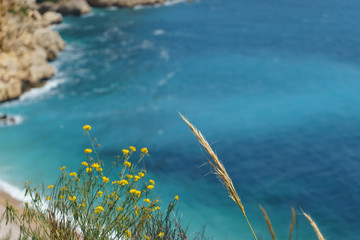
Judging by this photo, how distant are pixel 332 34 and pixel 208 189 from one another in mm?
35358

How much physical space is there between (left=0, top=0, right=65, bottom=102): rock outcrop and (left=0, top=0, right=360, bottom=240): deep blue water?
3.02 feet

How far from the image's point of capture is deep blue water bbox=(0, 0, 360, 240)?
1752 centimetres

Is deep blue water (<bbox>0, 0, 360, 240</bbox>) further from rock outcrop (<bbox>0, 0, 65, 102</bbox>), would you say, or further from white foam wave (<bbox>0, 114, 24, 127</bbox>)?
rock outcrop (<bbox>0, 0, 65, 102</bbox>)

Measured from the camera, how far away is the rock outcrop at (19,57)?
25.9 meters

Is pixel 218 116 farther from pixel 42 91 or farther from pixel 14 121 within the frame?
pixel 42 91

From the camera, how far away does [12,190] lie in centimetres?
1645

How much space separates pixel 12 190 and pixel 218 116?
524 inches

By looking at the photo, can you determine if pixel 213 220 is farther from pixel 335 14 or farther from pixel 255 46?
pixel 335 14

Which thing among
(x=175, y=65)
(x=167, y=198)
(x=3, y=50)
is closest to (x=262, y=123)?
(x=167, y=198)

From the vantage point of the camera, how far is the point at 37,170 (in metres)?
18.4

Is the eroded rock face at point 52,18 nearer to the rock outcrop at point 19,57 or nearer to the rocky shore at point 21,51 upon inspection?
the rocky shore at point 21,51

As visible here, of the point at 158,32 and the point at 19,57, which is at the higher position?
the point at 19,57

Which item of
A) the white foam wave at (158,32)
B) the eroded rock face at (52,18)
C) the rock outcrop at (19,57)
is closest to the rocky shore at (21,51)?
the rock outcrop at (19,57)

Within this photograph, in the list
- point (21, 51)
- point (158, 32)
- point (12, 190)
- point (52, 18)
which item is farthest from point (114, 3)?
Result: point (12, 190)
